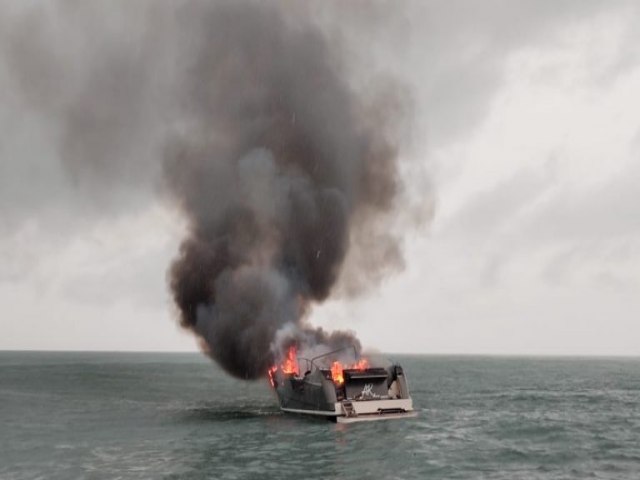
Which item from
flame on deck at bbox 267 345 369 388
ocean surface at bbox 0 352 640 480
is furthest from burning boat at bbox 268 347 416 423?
ocean surface at bbox 0 352 640 480

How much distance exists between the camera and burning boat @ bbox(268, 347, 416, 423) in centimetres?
4997

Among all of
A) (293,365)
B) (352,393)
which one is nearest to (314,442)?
(352,393)

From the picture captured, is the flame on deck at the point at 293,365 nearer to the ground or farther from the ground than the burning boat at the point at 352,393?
farther from the ground

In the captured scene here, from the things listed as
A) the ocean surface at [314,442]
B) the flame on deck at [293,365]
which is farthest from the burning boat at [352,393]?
the ocean surface at [314,442]

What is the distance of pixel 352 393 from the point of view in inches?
2041

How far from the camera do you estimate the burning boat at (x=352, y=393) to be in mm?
49969

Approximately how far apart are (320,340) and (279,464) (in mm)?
30778

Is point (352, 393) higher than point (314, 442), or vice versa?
point (352, 393)

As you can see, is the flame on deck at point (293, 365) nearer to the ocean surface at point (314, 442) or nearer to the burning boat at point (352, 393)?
the burning boat at point (352, 393)

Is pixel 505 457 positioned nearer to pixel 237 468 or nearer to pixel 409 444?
pixel 409 444

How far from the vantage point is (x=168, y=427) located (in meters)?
51.6

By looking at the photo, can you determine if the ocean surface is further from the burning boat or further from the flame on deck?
the flame on deck

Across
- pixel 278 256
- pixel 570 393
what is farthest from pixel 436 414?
pixel 570 393

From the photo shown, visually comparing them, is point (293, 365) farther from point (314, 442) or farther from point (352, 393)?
point (314, 442)
